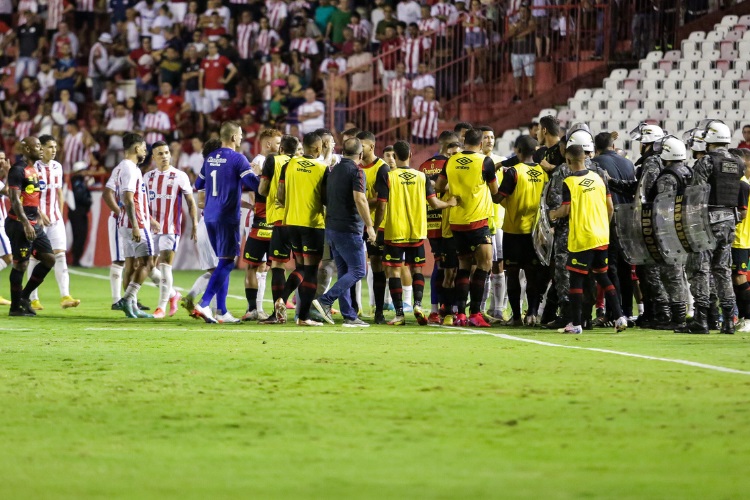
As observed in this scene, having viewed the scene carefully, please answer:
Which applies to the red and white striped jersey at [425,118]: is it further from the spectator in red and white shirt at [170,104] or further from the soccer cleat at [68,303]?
the soccer cleat at [68,303]

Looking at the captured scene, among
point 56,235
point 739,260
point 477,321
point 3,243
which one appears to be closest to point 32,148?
point 56,235

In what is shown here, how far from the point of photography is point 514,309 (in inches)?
571

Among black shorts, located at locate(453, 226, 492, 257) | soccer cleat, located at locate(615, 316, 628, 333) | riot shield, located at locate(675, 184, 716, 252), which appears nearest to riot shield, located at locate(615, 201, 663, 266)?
riot shield, located at locate(675, 184, 716, 252)

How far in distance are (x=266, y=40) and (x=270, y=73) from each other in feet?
5.12

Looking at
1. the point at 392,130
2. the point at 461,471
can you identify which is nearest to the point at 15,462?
the point at 461,471

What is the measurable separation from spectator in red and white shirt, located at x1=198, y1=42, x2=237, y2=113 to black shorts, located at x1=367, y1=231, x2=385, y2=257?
16.2m

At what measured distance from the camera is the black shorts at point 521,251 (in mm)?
14289

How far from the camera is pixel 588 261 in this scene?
13.1 meters

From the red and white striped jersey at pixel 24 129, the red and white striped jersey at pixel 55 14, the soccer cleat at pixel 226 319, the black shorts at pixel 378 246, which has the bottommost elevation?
the soccer cleat at pixel 226 319

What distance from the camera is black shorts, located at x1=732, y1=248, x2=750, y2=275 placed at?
552 inches

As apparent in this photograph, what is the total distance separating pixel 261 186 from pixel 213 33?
1769cm

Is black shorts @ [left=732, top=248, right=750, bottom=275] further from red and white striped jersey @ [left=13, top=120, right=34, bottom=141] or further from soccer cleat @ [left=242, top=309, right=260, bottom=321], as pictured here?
red and white striped jersey @ [left=13, top=120, right=34, bottom=141]

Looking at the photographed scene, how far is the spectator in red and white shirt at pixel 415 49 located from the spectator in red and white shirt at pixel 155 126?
22.2 feet

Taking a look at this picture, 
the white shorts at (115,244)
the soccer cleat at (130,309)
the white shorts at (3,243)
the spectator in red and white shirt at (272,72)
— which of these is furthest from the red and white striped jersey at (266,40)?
the soccer cleat at (130,309)
